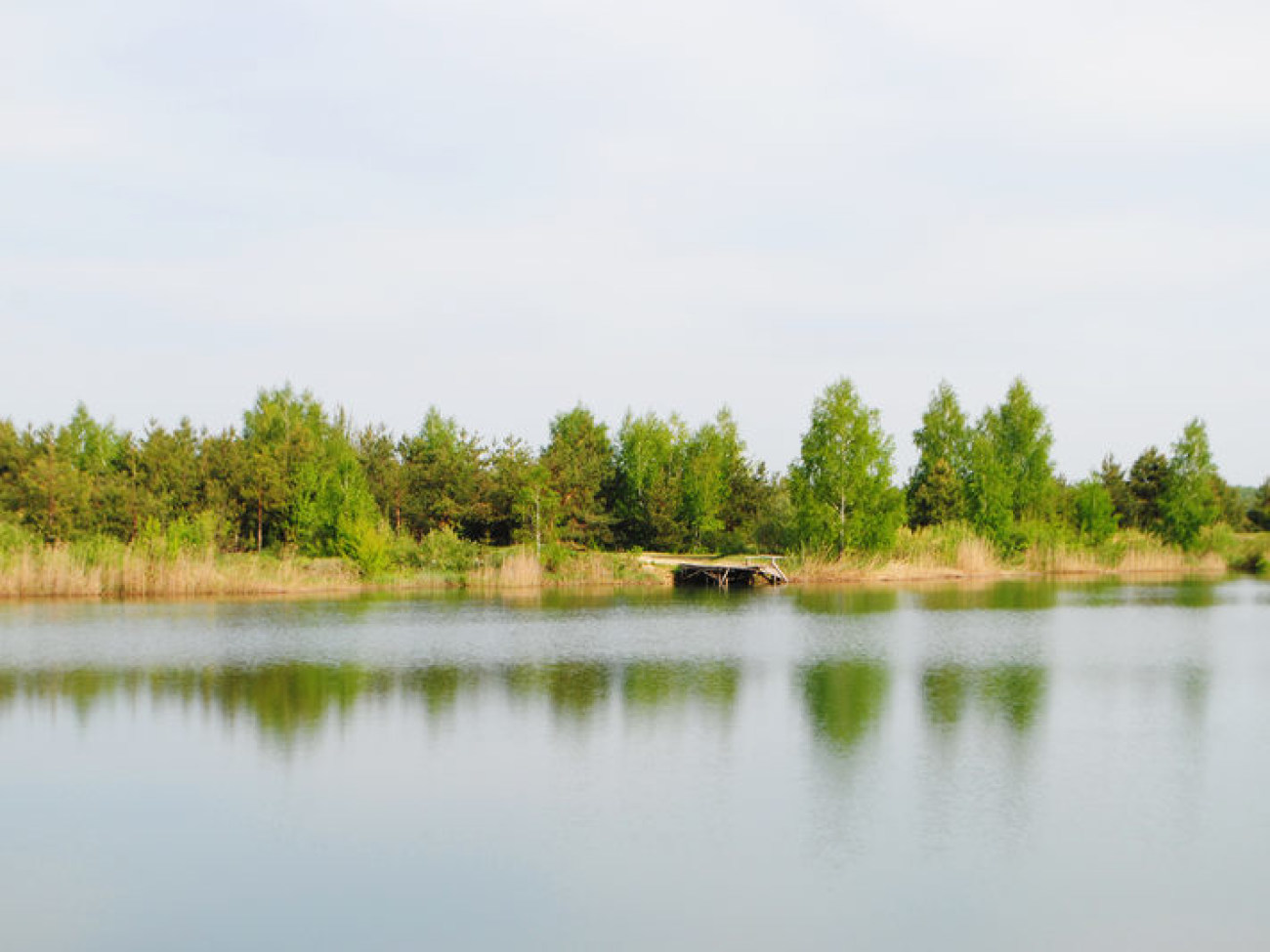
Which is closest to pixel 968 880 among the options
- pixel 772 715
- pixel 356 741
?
pixel 772 715

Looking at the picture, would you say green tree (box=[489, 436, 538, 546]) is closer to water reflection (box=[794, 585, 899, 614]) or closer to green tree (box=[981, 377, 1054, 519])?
water reflection (box=[794, 585, 899, 614])

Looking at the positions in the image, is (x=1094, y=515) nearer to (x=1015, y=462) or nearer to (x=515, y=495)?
(x=1015, y=462)

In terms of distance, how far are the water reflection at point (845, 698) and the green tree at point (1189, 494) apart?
37.6m

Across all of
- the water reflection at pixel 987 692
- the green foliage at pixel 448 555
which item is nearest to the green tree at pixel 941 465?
the green foliage at pixel 448 555

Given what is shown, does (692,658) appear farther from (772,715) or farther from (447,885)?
(447,885)

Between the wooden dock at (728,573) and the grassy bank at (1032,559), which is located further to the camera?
the grassy bank at (1032,559)

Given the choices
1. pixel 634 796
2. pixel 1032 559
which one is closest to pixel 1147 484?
pixel 1032 559

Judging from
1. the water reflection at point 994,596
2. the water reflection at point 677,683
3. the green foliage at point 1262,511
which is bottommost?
the water reflection at point 677,683

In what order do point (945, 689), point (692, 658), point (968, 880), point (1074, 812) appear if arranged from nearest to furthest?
point (968, 880), point (1074, 812), point (945, 689), point (692, 658)

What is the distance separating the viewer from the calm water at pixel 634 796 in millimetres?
8227

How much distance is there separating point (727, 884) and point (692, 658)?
12.1 meters

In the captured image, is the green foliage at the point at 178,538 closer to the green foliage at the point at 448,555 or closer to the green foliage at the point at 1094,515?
the green foliage at the point at 448,555

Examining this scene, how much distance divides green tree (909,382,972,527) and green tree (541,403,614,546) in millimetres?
13344

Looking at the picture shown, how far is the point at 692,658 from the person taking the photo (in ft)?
68.5
